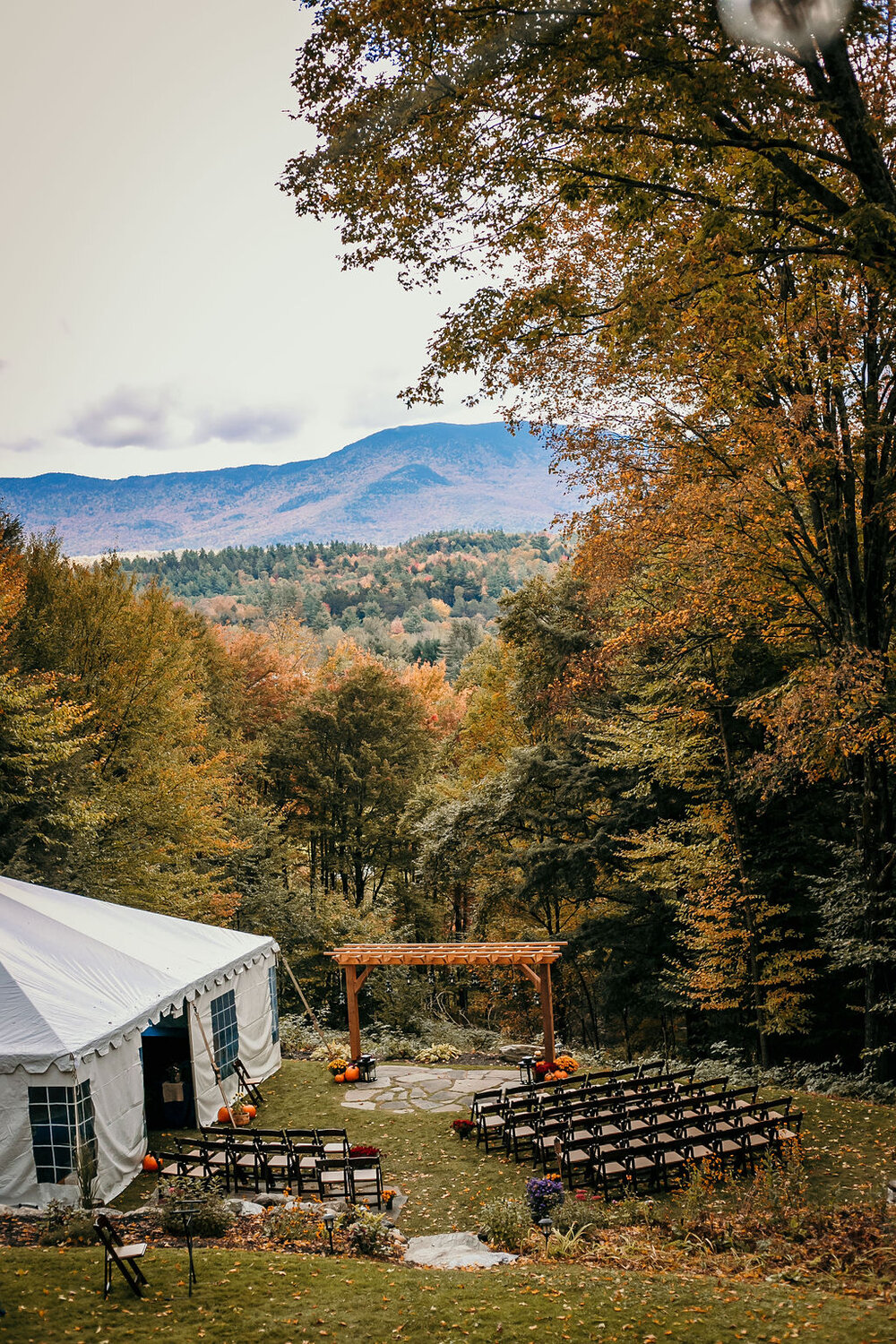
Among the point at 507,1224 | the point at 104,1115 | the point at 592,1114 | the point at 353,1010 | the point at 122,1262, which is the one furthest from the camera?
the point at 353,1010

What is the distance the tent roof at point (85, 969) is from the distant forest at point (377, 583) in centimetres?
5049

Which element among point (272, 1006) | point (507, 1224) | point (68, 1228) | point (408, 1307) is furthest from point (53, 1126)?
point (272, 1006)

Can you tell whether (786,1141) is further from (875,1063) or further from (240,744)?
(240,744)

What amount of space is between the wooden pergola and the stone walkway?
1.07 meters

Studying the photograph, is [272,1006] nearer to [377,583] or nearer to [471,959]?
Result: [471,959]

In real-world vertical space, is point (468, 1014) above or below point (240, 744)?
below

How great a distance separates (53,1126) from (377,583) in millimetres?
89793

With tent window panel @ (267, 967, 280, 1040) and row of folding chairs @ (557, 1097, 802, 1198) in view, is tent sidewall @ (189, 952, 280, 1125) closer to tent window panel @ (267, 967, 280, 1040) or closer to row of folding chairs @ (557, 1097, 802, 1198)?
tent window panel @ (267, 967, 280, 1040)

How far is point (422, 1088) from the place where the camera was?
49.5 ft

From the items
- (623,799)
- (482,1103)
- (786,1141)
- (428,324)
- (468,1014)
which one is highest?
(428,324)

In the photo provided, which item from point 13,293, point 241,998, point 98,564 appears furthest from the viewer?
point 13,293

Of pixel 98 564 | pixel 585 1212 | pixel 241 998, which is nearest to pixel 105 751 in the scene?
pixel 98 564

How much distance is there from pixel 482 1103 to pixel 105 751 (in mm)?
13766

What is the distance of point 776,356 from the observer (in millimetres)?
10289
